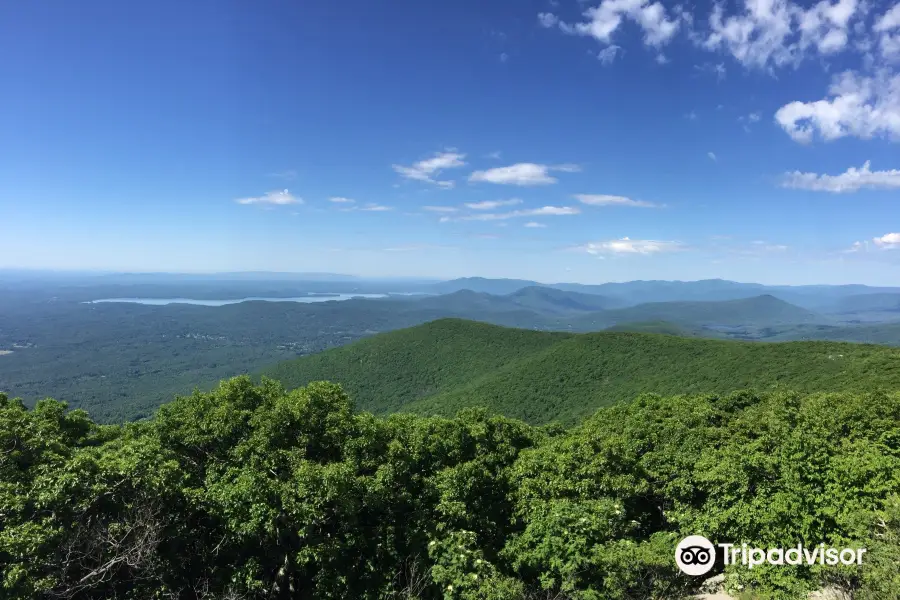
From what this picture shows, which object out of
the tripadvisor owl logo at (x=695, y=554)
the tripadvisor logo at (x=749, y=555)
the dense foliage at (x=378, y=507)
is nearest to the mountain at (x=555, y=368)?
the dense foliage at (x=378, y=507)

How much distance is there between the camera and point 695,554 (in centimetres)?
1120

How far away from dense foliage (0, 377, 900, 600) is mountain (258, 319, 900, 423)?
26785mm

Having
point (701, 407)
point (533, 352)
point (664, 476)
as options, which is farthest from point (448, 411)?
point (664, 476)

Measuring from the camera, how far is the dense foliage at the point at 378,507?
898 cm

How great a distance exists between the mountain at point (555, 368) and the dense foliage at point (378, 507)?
26.8 meters

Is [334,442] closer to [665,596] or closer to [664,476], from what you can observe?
[665,596]

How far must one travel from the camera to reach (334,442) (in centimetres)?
1216

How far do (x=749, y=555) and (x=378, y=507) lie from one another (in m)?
9.13

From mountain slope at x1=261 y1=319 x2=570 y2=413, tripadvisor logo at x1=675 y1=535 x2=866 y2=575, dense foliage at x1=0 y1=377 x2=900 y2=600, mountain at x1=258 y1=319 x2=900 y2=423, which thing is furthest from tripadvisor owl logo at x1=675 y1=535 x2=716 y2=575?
mountain slope at x1=261 y1=319 x2=570 y2=413

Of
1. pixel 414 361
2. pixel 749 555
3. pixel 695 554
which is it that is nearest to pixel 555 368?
pixel 414 361

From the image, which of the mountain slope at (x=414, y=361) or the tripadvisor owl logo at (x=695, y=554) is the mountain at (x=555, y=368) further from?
the tripadvisor owl logo at (x=695, y=554)

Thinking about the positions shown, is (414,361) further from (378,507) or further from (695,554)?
(695,554)

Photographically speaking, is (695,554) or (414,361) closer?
(695,554)

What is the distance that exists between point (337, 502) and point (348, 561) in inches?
80.2
